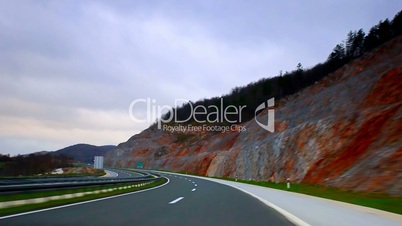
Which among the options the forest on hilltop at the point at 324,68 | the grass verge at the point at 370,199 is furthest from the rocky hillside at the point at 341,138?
the forest on hilltop at the point at 324,68

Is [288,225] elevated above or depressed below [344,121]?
below

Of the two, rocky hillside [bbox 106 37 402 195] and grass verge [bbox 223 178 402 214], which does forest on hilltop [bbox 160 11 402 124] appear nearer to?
rocky hillside [bbox 106 37 402 195]

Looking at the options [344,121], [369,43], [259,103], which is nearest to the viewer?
[344,121]

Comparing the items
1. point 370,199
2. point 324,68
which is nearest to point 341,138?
point 370,199

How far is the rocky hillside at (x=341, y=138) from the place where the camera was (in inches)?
997

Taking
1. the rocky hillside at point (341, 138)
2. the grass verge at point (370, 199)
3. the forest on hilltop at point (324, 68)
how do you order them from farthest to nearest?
1. the forest on hilltop at point (324, 68)
2. the rocky hillside at point (341, 138)
3. the grass verge at point (370, 199)

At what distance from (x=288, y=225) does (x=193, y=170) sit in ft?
241

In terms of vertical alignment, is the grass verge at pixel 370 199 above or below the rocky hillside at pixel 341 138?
below

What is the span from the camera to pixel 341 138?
114ft

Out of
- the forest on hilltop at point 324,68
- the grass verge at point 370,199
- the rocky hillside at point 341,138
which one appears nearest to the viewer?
the grass verge at point 370,199

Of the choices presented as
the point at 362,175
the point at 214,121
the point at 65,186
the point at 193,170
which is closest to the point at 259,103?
the point at 214,121

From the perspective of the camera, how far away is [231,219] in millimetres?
10016

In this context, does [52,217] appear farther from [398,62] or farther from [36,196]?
[398,62]

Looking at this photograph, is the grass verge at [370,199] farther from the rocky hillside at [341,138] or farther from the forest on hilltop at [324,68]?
the forest on hilltop at [324,68]
